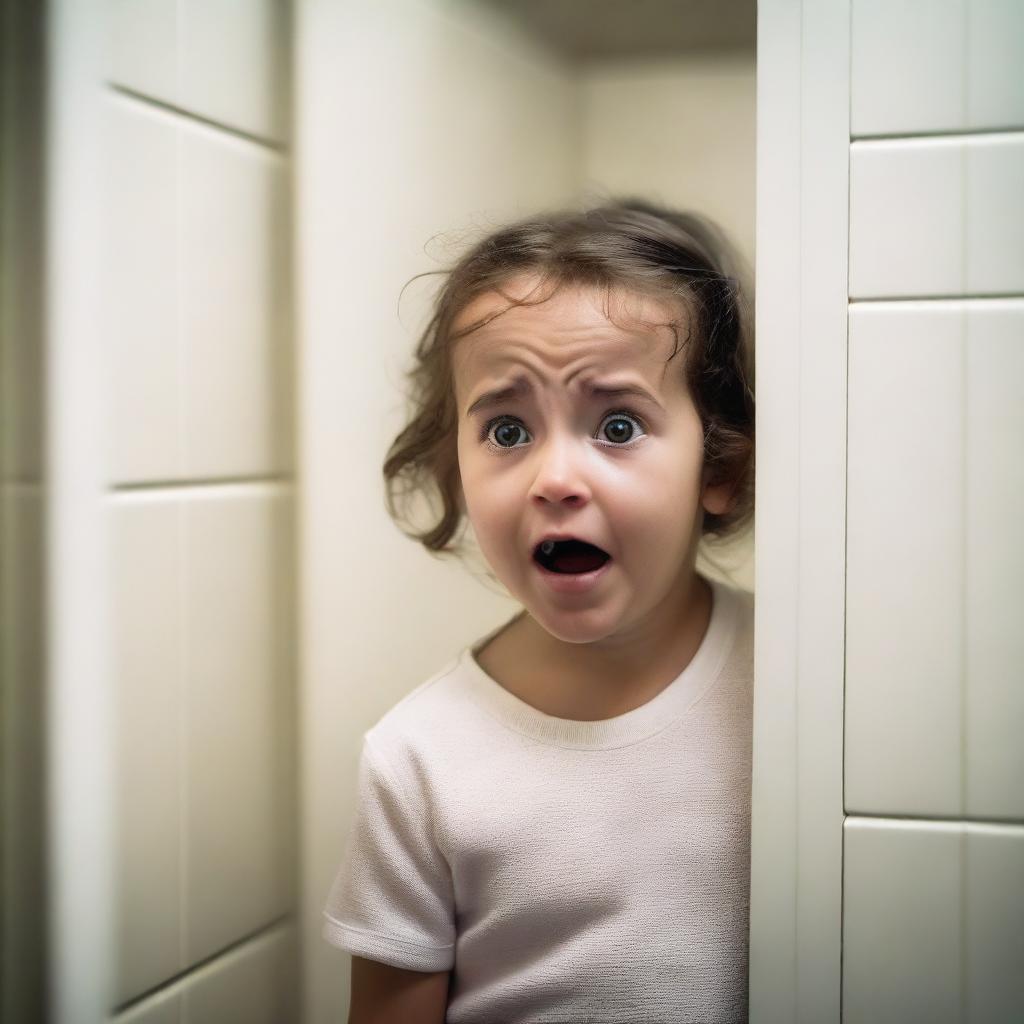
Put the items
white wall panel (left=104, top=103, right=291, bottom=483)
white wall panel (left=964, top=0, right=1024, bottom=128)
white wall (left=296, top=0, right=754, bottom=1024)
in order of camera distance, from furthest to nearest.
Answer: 1. white wall (left=296, top=0, right=754, bottom=1024)
2. white wall panel (left=104, top=103, right=291, bottom=483)
3. white wall panel (left=964, top=0, right=1024, bottom=128)

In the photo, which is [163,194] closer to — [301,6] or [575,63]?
[301,6]

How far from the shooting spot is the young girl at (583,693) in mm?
683

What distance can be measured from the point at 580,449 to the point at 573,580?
0.29ft

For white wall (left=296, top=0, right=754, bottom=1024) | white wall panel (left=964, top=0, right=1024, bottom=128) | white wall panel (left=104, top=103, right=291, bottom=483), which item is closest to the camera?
white wall panel (left=964, top=0, right=1024, bottom=128)

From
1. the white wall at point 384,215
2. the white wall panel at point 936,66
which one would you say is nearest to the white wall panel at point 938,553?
the white wall panel at point 936,66

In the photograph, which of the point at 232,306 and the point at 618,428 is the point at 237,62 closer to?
the point at 232,306

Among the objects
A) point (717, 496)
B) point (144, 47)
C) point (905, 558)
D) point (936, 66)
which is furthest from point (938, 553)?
point (144, 47)

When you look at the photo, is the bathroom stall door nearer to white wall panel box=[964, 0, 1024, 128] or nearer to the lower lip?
white wall panel box=[964, 0, 1024, 128]

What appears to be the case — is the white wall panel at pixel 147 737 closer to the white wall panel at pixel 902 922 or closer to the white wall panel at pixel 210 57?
the white wall panel at pixel 210 57

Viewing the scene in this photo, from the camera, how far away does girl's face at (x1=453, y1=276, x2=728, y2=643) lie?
0.67 meters

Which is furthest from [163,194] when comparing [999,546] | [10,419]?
[999,546]

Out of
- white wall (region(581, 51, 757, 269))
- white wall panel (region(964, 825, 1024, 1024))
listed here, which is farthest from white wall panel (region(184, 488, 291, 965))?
white wall panel (region(964, 825, 1024, 1024))

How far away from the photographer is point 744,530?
0.79m

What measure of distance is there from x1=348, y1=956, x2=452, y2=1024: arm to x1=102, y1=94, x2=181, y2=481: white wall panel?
1.28 ft
